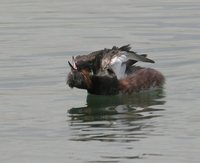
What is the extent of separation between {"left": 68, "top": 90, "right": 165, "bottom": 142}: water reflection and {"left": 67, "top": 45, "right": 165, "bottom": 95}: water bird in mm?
150

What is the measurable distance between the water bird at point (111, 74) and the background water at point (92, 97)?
17 cm

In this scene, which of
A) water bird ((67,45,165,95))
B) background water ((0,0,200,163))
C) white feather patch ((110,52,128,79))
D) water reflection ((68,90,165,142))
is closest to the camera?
background water ((0,0,200,163))

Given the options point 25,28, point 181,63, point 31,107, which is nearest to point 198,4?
point 25,28

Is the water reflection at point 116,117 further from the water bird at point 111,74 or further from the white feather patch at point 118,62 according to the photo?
the white feather patch at point 118,62

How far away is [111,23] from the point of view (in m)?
21.5

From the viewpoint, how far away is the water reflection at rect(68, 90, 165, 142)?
12378mm

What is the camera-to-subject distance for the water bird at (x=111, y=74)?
15.0 m

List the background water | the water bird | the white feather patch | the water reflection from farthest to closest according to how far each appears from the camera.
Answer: the white feather patch → the water bird → the water reflection → the background water

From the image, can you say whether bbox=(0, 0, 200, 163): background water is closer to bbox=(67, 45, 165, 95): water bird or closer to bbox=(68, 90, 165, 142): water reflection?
bbox=(68, 90, 165, 142): water reflection

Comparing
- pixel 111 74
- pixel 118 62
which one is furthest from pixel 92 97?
pixel 118 62

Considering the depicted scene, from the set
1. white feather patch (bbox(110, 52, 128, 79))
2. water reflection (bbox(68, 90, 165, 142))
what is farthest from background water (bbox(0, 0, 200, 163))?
white feather patch (bbox(110, 52, 128, 79))

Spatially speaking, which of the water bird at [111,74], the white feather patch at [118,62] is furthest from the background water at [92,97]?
the white feather patch at [118,62]

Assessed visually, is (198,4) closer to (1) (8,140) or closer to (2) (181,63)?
(2) (181,63)

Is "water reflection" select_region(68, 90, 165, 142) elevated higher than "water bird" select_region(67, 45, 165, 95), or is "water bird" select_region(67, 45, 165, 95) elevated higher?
"water bird" select_region(67, 45, 165, 95)
